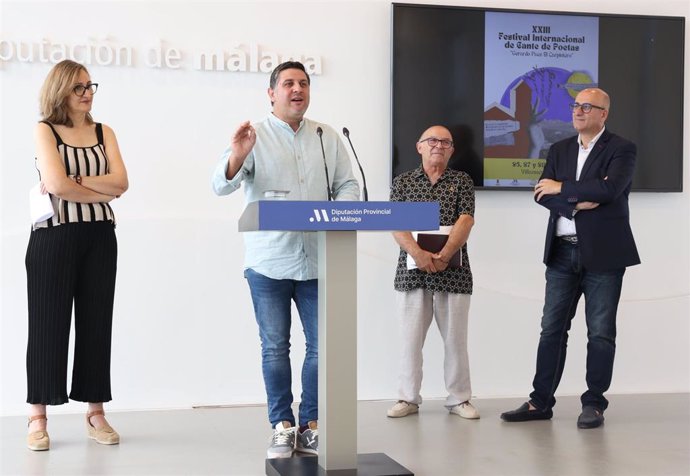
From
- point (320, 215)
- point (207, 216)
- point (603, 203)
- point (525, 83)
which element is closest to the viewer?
point (320, 215)

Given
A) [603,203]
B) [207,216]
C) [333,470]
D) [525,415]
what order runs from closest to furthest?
[333,470] → [603,203] → [525,415] → [207,216]

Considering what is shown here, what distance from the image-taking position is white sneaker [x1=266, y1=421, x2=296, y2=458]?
3.48 metres

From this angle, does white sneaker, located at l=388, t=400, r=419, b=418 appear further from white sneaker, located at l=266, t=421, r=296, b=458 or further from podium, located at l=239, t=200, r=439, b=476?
podium, located at l=239, t=200, r=439, b=476

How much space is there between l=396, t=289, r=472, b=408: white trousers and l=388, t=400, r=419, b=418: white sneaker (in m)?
0.02

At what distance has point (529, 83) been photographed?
17.3 feet

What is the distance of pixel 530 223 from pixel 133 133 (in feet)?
7.79

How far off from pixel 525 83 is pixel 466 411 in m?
1.99

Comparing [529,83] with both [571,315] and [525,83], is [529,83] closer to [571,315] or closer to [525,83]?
[525,83]

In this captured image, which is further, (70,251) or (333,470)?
(70,251)

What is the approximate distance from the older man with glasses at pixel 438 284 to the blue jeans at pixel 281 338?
1.09 meters

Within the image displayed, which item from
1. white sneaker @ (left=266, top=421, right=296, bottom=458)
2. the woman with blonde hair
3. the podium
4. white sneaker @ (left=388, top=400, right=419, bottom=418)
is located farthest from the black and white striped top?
white sneaker @ (left=388, top=400, right=419, bottom=418)

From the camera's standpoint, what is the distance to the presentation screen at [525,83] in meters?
5.11

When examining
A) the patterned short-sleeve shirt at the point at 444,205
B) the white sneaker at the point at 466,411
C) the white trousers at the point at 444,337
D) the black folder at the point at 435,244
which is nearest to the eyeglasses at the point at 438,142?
the patterned short-sleeve shirt at the point at 444,205

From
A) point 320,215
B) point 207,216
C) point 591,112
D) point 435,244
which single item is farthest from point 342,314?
point 207,216
